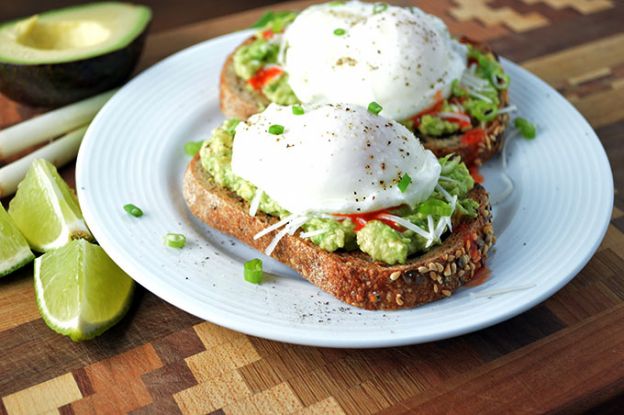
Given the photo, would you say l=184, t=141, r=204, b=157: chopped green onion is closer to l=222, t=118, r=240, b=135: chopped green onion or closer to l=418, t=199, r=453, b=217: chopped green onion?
l=222, t=118, r=240, b=135: chopped green onion

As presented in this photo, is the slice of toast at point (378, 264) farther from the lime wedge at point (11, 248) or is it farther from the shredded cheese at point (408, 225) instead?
the lime wedge at point (11, 248)

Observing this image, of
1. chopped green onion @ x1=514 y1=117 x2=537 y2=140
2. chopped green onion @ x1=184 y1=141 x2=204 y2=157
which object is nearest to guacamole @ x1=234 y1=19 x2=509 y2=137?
chopped green onion @ x1=514 y1=117 x2=537 y2=140

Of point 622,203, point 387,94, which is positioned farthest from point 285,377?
point 622,203

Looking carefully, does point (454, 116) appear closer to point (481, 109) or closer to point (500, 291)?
point (481, 109)

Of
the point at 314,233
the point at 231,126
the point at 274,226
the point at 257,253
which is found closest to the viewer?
the point at 314,233

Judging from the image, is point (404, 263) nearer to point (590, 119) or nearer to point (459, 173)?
point (459, 173)

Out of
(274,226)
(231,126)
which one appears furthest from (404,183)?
(231,126)

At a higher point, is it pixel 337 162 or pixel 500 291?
pixel 337 162
